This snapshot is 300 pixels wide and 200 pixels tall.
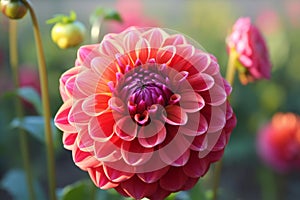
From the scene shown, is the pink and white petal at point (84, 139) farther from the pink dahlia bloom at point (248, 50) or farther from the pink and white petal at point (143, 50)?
the pink dahlia bloom at point (248, 50)

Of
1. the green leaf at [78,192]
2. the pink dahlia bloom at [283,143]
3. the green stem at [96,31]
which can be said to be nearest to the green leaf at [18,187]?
the green leaf at [78,192]

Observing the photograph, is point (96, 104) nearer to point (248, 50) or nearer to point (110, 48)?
→ point (110, 48)

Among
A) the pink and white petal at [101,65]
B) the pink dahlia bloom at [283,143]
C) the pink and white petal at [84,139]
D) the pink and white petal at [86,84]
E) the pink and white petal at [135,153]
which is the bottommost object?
the pink dahlia bloom at [283,143]

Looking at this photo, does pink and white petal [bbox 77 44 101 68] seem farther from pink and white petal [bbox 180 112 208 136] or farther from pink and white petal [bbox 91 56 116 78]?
pink and white petal [bbox 180 112 208 136]

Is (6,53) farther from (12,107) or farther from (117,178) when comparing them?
(117,178)

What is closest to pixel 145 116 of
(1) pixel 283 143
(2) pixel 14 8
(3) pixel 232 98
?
(2) pixel 14 8

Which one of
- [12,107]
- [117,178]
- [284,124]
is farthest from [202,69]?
[12,107]
